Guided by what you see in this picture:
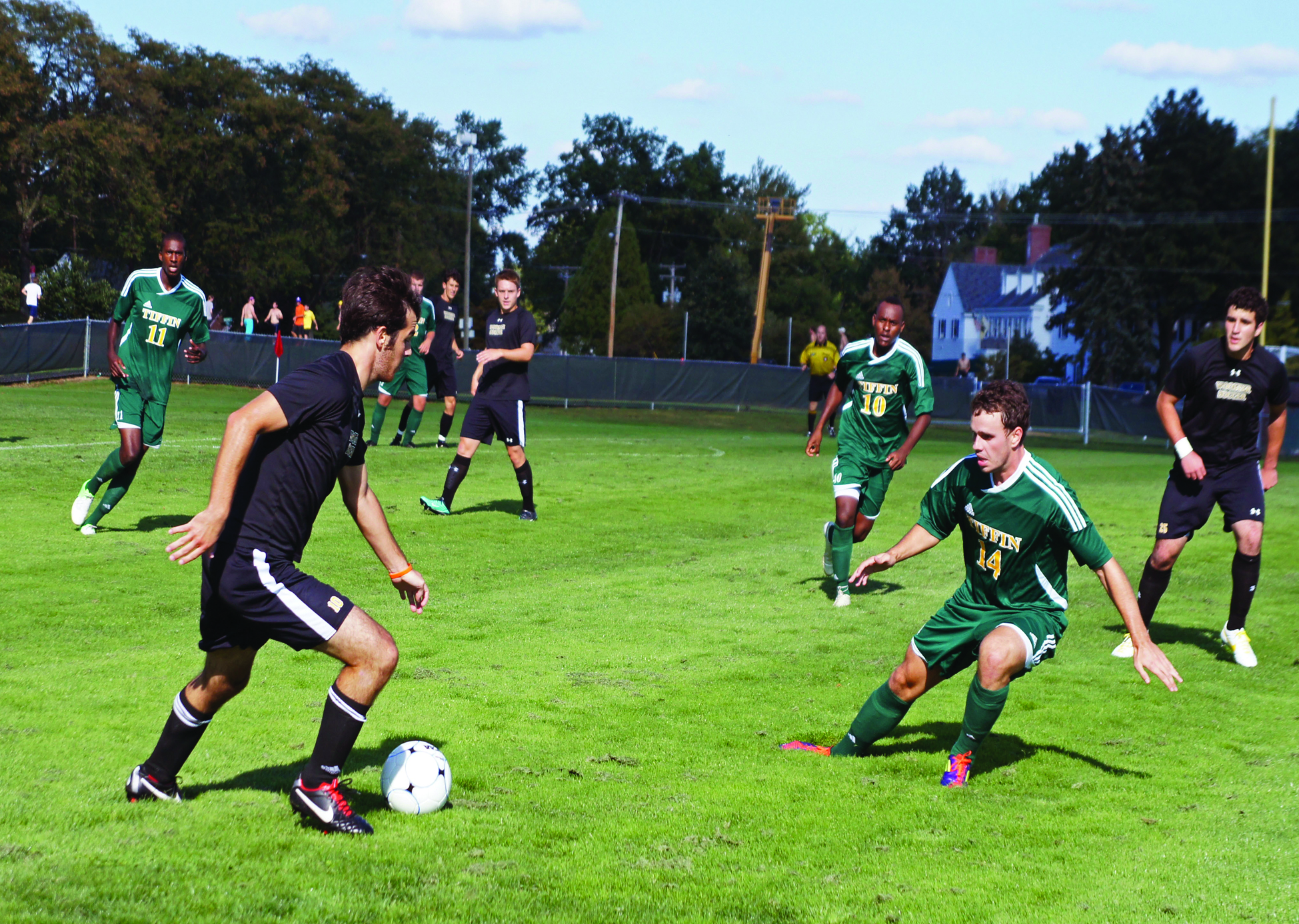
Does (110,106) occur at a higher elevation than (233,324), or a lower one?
higher

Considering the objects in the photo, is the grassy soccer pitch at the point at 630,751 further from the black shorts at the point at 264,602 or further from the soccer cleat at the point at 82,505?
the black shorts at the point at 264,602

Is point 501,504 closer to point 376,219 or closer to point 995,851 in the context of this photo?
point 995,851

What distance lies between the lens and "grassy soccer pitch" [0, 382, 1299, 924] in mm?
3891

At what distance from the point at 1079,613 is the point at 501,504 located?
637 cm

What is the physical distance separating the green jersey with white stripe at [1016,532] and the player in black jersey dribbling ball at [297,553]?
2.55m

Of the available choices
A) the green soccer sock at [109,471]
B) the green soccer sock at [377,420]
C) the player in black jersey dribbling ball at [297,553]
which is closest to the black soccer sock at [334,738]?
the player in black jersey dribbling ball at [297,553]

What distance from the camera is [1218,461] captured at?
27.1 ft

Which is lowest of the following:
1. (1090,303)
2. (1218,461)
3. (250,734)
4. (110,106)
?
(250,734)

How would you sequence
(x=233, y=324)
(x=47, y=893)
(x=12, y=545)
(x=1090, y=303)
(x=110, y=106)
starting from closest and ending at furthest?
1. (x=47, y=893)
2. (x=12, y=545)
3. (x=110, y=106)
4. (x=233, y=324)
5. (x=1090, y=303)

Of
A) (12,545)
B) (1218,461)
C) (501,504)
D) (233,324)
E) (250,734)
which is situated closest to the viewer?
(250,734)

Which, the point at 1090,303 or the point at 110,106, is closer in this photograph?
the point at 110,106

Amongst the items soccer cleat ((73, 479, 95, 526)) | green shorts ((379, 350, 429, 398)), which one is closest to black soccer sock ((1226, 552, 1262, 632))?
soccer cleat ((73, 479, 95, 526))

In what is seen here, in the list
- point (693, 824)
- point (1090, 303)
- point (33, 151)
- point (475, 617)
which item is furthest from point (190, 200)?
point (693, 824)

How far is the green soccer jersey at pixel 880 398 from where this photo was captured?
9.55m
